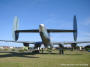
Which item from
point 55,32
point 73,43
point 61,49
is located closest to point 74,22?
point 73,43

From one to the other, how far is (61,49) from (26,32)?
12615mm

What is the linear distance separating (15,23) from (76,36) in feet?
60.1

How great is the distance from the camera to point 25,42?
32406 mm

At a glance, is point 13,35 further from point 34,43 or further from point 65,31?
point 65,31

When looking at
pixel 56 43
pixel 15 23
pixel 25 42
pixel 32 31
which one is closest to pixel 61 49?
pixel 56 43

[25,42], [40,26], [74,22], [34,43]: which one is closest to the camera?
[40,26]

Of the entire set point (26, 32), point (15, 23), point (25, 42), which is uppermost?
point (15, 23)

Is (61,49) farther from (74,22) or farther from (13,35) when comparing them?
(13,35)

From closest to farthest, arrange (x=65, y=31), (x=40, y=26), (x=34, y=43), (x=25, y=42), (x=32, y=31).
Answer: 1. (x=40, y=26)
2. (x=32, y=31)
3. (x=65, y=31)
4. (x=25, y=42)
5. (x=34, y=43)

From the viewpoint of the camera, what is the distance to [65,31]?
2670 cm

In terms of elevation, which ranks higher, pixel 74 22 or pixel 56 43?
pixel 74 22

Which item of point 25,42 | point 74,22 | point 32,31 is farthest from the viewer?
point 74,22

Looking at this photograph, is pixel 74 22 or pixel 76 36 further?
pixel 74 22

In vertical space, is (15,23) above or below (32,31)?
above
